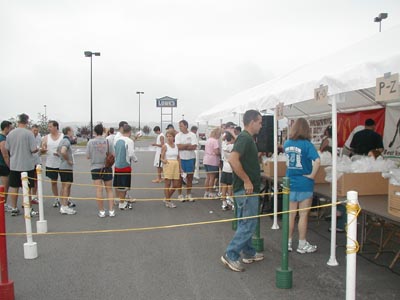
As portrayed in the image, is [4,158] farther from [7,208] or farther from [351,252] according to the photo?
[351,252]

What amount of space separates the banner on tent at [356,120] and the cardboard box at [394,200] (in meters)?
5.63

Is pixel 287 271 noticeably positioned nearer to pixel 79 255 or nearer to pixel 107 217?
pixel 79 255

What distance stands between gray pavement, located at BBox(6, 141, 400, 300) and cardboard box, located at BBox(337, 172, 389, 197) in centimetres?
90

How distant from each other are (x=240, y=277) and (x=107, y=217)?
3923 mm

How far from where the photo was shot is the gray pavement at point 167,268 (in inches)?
160

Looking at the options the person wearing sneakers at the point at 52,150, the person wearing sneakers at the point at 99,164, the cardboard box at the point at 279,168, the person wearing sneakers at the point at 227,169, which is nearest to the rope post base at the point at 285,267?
the cardboard box at the point at 279,168

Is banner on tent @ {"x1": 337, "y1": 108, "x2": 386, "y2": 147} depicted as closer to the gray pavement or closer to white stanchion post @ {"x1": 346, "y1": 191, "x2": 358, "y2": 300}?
the gray pavement

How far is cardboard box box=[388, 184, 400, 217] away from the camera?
404cm

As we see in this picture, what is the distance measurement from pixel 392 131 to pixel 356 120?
4.46ft

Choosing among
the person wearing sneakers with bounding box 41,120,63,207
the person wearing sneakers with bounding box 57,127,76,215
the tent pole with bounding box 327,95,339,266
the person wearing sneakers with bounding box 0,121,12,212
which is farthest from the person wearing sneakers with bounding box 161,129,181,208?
the tent pole with bounding box 327,95,339,266

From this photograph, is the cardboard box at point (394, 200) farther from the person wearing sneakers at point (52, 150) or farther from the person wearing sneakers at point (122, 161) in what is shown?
the person wearing sneakers at point (52, 150)

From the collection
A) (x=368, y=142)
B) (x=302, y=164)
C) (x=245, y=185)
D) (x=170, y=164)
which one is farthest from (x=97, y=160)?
(x=368, y=142)

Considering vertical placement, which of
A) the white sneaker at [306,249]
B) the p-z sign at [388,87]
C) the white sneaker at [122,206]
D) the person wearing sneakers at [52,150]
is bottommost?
the white sneaker at [306,249]

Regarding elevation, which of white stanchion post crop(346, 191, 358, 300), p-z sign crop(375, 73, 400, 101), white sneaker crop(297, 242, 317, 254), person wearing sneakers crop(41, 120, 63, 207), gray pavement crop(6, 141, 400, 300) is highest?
p-z sign crop(375, 73, 400, 101)
